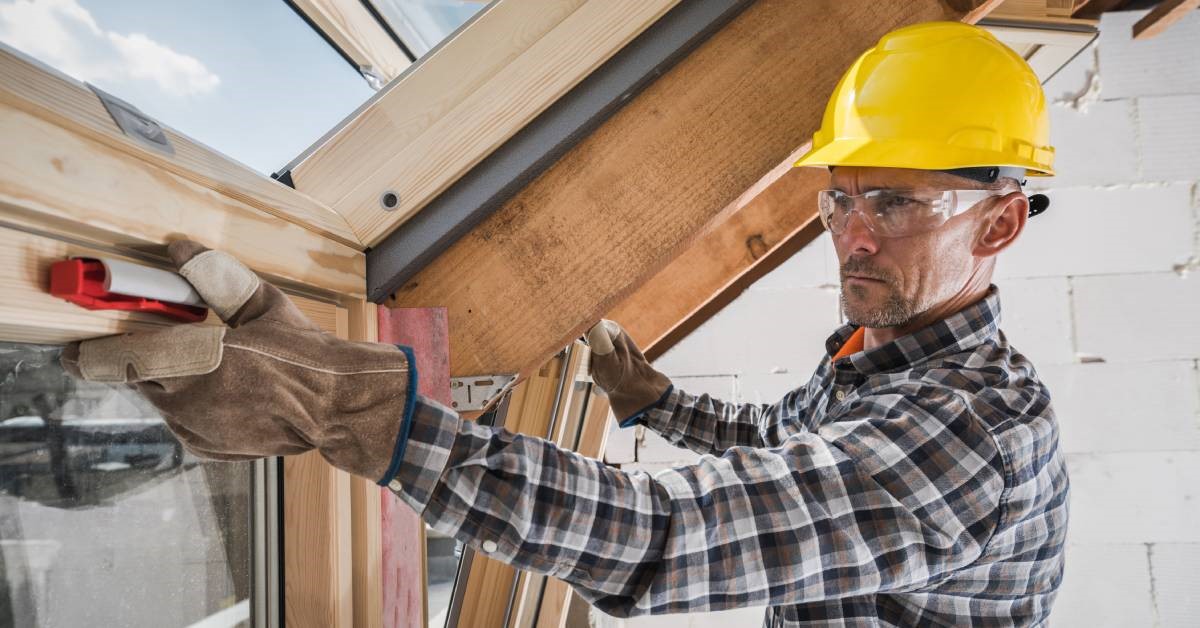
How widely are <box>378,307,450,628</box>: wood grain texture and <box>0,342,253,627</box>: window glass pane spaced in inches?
8.0

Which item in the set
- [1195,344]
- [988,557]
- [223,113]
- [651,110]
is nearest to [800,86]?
[651,110]

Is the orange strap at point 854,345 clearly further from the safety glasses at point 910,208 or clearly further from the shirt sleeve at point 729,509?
the shirt sleeve at point 729,509

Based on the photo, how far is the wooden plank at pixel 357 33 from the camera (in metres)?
1.30

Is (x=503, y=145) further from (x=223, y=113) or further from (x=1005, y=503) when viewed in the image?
(x=1005, y=503)

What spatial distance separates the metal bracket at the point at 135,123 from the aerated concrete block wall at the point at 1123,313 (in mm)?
2539

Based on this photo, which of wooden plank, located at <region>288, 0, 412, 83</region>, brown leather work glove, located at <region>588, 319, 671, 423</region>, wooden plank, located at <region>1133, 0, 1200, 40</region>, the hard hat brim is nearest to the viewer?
the hard hat brim

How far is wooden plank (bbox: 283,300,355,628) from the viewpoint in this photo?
102 cm

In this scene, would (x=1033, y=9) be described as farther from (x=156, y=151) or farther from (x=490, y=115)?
(x=156, y=151)

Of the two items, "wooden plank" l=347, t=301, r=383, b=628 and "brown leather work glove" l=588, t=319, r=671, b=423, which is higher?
"brown leather work glove" l=588, t=319, r=671, b=423

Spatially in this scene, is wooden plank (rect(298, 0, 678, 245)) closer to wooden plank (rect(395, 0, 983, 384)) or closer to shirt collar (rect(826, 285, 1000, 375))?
wooden plank (rect(395, 0, 983, 384))

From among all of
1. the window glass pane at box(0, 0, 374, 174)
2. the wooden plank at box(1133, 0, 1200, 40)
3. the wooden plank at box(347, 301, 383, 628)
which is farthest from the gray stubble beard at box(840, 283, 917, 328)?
the wooden plank at box(1133, 0, 1200, 40)

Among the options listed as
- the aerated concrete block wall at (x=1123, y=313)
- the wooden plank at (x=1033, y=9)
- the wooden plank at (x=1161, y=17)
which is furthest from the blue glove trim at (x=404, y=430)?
the wooden plank at (x=1161, y=17)

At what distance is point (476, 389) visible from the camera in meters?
1.08

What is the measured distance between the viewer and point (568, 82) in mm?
1044
